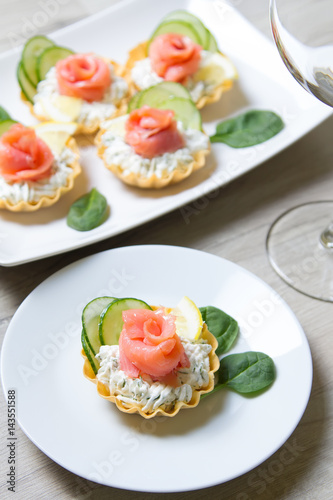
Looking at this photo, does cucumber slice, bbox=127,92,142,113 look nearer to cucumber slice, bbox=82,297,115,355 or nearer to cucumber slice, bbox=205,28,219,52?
cucumber slice, bbox=205,28,219,52

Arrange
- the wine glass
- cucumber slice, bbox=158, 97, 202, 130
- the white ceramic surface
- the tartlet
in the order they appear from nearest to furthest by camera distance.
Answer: the wine glass < the white ceramic surface < the tartlet < cucumber slice, bbox=158, 97, 202, 130

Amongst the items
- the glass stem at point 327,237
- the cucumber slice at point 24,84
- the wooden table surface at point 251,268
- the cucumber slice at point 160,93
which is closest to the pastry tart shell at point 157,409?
the wooden table surface at point 251,268

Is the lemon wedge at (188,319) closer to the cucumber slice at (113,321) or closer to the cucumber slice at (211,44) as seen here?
the cucumber slice at (113,321)

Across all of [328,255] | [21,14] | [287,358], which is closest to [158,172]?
[328,255]

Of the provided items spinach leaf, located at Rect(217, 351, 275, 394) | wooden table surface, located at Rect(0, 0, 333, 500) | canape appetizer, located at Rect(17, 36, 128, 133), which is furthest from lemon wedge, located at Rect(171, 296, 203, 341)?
canape appetizer, located at Rect(17, 36, 128, 133)

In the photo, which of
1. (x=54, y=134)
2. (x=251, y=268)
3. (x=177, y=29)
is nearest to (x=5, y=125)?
(x=54, y=134)

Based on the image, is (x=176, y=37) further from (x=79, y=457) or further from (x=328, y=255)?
(x=79, y=457)
